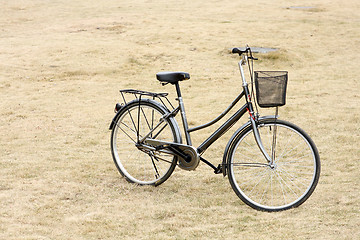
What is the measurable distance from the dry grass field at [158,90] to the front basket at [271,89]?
1002mm

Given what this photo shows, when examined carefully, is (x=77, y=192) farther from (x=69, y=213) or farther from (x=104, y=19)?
(x=104, y=19)

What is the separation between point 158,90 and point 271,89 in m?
6.01

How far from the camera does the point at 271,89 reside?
4137 millimetres

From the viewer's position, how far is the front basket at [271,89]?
161 inches

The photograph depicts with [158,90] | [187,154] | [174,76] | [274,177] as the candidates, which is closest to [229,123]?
[187,154]

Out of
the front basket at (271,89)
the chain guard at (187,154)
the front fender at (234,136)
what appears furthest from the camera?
the chain guard at (187,154)

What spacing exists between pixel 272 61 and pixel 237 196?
25.9 ft

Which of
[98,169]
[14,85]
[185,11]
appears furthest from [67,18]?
[98,169]

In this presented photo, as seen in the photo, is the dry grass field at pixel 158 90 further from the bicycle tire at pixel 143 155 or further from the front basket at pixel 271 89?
the front basket at pixel 271 89

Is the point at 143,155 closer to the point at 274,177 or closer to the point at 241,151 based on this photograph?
the point at 241,151

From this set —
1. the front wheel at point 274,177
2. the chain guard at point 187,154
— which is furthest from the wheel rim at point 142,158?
the front wheel at point 274,177

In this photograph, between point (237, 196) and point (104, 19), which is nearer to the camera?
point (237, 196)

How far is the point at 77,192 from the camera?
5000mm

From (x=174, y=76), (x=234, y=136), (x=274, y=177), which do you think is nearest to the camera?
(x=234, y=136)
